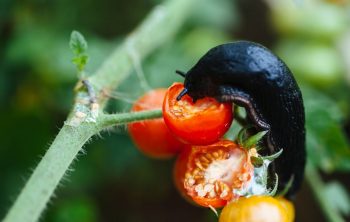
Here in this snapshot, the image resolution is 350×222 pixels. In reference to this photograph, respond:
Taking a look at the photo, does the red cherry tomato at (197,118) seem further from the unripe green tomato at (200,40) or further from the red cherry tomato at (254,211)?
the unripe green tomato at (200,40)

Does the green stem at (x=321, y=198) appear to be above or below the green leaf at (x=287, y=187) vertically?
below

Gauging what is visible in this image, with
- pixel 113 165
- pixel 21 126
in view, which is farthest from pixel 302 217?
pixel 21 126

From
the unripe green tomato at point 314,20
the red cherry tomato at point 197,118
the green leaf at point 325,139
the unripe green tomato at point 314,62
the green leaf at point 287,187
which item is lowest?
the unripe green tomato at point 314,62

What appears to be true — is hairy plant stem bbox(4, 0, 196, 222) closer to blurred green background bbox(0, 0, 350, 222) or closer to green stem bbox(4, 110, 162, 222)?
green stem bbox(4, 110, 162, 222)

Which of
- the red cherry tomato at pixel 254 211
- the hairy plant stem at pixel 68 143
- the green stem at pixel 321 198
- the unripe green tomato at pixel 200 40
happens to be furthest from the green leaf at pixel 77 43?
the unripe green tomato at pixel 200 40

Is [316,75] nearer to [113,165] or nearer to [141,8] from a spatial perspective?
[141,8]

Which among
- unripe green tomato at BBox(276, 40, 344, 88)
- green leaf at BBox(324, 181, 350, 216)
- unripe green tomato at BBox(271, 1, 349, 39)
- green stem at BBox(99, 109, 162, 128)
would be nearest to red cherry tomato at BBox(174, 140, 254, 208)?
green stem at BBox(99, 109, 162, 128)
